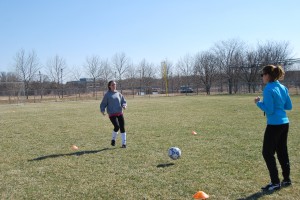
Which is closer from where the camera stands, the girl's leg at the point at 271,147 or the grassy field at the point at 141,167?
the girl's leg at the point at 271,147

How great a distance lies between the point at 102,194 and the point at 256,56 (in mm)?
70750

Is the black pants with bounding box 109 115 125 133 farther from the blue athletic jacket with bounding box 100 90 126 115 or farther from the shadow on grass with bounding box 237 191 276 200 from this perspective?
the shadow on grass with bounding box 237 191 276 200

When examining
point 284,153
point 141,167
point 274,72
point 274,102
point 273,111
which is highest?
point 274,72

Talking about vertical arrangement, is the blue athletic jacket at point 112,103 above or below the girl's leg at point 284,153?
above

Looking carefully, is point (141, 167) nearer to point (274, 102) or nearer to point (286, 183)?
point (286, 183)

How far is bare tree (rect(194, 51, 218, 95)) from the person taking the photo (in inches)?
2761

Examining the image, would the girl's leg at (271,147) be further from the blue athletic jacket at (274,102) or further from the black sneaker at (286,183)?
the black sneaker at (286,183)

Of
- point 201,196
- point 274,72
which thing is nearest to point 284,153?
point 274,72

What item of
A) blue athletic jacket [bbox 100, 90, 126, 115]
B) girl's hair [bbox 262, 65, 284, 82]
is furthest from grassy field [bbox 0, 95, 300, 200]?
girl's hair [bbox 262, 65, 284, 82]

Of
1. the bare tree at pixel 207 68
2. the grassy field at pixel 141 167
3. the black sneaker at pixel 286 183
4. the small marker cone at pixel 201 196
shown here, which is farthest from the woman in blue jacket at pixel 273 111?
the bare tree at pixel 207 68

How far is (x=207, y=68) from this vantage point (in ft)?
236

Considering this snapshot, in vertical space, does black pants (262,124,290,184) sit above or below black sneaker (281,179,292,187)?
above

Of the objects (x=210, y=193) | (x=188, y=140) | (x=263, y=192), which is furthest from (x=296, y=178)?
(x=188, y=140)

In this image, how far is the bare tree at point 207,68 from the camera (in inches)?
2761
